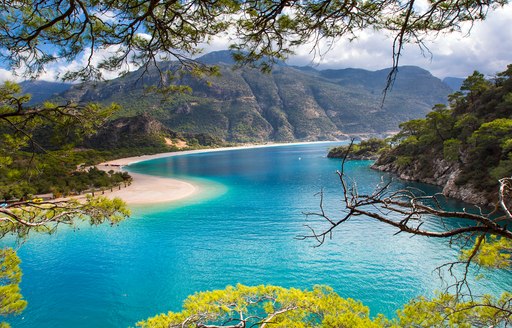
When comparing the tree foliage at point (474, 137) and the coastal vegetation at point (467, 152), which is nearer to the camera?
the coastal vegetation at point (467, 152)

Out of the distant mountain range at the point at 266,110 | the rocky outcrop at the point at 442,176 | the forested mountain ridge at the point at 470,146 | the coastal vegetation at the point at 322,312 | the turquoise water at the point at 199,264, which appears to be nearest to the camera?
the coastal vegetation at the point at 322,312

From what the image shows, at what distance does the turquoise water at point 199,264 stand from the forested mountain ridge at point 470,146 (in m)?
3.13

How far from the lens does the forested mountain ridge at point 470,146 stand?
21625 millimetres

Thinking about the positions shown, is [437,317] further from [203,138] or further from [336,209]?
[203,138]

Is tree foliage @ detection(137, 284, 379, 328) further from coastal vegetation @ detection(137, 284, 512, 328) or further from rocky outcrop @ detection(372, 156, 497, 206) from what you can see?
rocky outcrop @ detection(372, 156, 497, 206)

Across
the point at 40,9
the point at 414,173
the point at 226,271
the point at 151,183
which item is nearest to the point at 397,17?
the point at 40,9

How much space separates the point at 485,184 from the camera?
2191cm

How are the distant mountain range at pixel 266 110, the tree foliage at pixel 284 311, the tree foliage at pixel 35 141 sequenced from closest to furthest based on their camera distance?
the tree foliage at pixel 35 141
the tree foliage at pixel 284 311
the distant mountain range at pixel 266 110

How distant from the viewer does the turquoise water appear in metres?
11.1

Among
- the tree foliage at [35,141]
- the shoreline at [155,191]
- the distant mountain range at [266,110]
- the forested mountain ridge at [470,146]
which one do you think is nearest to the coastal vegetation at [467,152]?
the forested mountain ridge at [470,146]

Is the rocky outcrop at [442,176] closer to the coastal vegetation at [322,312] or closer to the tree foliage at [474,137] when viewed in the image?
the tree foliage at [474,137]

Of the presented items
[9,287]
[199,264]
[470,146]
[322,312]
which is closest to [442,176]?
[470,146]

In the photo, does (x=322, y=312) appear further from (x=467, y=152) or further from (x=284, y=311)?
(x=467, y=152)

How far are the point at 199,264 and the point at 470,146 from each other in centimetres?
2730
